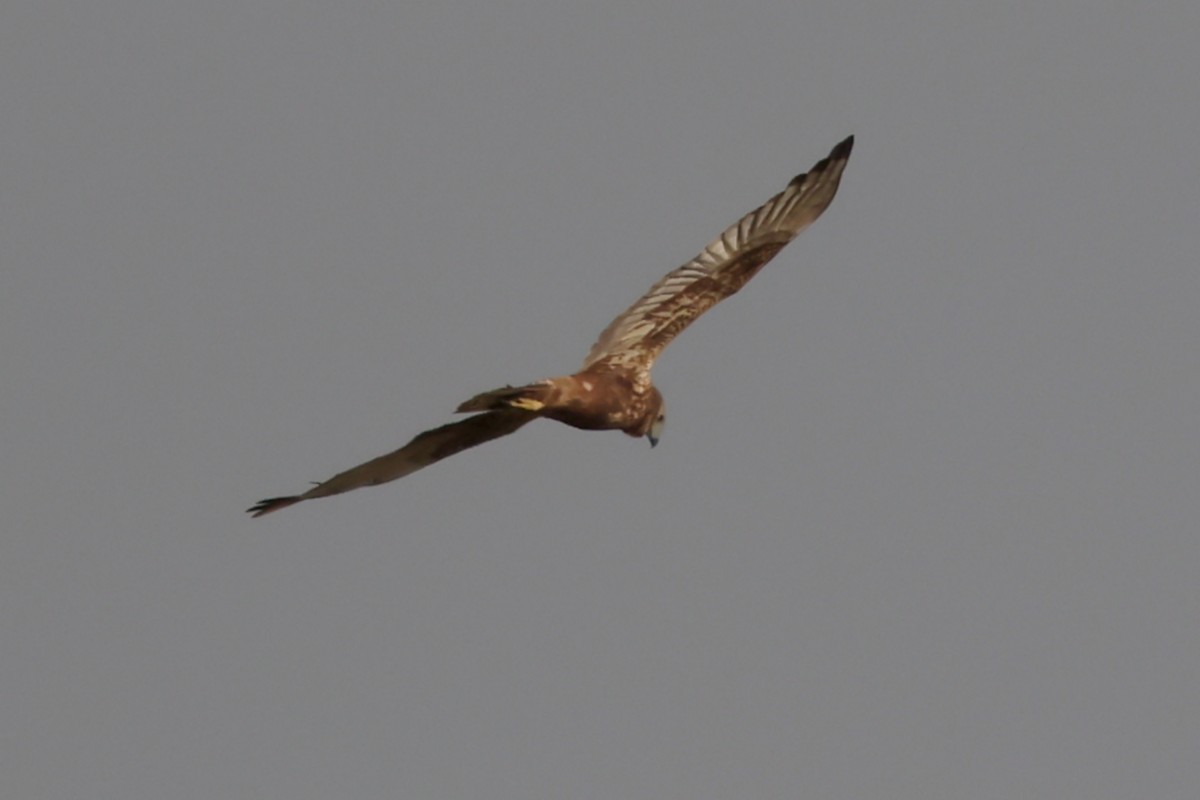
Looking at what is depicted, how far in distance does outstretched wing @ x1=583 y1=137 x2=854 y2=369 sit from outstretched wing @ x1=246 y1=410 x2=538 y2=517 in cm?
170

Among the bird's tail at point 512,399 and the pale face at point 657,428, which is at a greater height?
the pale face at point 657,428

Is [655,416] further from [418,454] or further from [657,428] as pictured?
[418,454]

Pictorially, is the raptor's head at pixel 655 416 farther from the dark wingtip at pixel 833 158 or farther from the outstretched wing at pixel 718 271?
the dark wingtip at pixel 833 158

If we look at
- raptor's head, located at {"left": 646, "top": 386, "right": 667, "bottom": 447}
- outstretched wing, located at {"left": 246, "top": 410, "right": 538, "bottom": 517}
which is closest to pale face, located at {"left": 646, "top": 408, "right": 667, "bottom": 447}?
raptor's head, located at {"left": 646, "top": 386, "right": 667, "bottom": 447}

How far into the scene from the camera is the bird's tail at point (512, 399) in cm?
1455

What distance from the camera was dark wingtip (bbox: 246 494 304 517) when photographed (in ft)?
53.1

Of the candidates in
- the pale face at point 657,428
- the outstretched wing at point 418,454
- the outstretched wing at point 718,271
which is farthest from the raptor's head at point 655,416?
the outstretched wing at point 418,454

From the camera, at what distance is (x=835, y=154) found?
19.4 meters

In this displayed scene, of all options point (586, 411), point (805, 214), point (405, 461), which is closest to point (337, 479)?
point (405, 461)

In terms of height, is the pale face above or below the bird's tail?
above

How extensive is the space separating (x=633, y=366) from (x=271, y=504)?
119 inches

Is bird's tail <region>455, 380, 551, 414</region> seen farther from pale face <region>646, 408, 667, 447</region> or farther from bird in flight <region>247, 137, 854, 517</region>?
pale face <region>646, 408, 667, 447</region>

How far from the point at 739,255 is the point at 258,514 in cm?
466

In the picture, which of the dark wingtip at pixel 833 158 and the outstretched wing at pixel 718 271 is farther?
the dark wingtip at pixel 833 158
